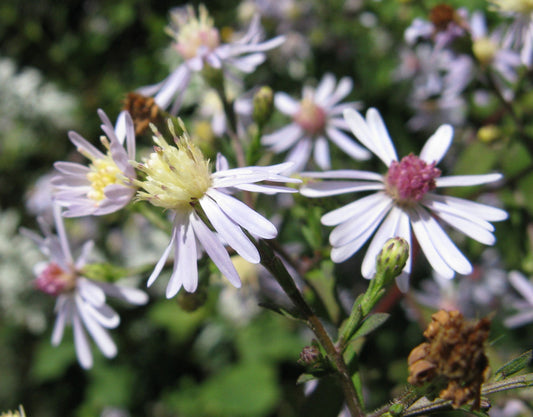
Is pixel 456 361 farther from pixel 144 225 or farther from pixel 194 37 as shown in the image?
pixel 144 225

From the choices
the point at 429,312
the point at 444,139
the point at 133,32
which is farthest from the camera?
the point at 133,32

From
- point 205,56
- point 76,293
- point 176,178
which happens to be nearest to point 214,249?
point 176,178

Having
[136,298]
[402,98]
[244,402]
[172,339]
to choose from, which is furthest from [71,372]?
[402,98]

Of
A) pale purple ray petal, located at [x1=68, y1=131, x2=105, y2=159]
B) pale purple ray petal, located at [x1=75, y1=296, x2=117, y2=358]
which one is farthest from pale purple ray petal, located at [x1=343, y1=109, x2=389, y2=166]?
pale purple ray petal, located at [x1=75, y1=296, x2=117, y2=358]

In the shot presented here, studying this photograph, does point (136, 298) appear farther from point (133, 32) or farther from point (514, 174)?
point (133, 32)

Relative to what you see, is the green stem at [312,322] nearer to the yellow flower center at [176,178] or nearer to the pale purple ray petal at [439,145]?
the yellow flower center at [176,178]

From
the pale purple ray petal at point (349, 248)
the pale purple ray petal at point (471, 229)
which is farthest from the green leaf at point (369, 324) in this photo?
the pale purple ray petal at point (471, 229)
